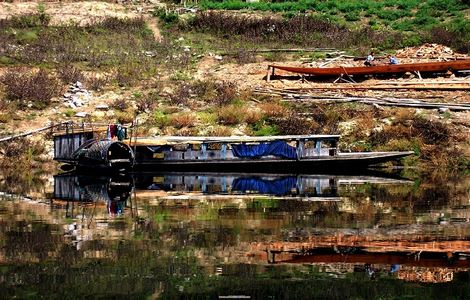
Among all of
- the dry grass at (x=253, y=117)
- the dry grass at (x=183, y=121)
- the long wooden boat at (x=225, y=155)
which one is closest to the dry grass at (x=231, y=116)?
the dry grass at (x=253, y=117)

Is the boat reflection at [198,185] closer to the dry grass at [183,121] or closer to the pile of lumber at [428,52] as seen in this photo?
the dry grass at [183,121]

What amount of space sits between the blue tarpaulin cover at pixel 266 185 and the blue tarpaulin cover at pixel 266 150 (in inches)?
89.0

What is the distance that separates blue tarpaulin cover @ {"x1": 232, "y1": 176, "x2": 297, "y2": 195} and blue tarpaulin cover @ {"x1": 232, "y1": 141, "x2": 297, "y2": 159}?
2262mm

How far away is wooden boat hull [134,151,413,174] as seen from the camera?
32.5 meters

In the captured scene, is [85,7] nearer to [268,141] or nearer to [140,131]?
[140,131]

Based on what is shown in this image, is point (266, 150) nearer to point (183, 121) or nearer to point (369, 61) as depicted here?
point (183, 121)

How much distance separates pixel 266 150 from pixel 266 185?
5741 millimetres

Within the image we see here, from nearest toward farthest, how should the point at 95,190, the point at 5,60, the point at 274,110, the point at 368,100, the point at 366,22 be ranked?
the point at 95,190
the point at 274,110
the point at 368,100
the point at 5,60
the point at 366,22

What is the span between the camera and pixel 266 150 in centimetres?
3356

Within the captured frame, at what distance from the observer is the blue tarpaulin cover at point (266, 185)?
25.9 m

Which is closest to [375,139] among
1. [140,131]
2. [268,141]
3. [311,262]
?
[268,141]

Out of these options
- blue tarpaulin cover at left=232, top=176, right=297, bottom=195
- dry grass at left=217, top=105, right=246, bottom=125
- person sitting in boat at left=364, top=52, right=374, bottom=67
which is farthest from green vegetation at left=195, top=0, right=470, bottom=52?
blue tarpaulin cover at left=232, top=176, right=297, bottom=195

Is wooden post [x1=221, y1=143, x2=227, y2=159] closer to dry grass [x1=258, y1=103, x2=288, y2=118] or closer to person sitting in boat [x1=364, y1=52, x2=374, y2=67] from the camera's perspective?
dry grass [x1=258, y1=103, x2=288, y2=118]

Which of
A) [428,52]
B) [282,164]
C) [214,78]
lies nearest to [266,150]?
[282,164]
